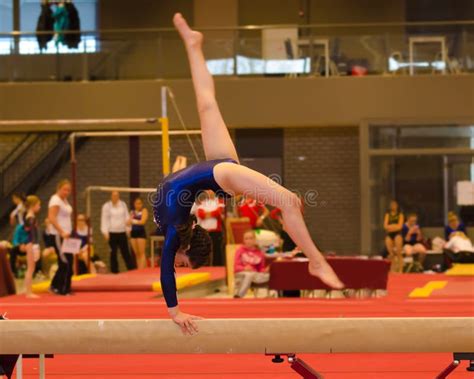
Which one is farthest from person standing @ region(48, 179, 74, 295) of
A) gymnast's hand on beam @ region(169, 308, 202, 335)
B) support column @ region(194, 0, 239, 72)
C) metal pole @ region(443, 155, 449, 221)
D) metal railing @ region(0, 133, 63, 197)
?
support column @ region(194, 0, 239, 72)

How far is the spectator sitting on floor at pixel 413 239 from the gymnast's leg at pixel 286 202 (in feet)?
33.9

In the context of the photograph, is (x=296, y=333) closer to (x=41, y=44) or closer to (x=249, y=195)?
(x=249, y=195)

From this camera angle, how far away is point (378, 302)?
7.87 metres

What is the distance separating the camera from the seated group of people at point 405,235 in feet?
47.5

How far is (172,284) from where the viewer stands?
14.9 feet

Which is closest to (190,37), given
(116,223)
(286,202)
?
(286,202)

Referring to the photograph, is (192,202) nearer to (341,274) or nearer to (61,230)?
(341,274)

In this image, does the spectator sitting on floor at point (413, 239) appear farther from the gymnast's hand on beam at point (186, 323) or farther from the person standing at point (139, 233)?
the gymnast's hand on beam at point (186, 323)

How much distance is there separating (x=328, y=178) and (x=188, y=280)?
22.3ft

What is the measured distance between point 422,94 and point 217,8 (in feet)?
16.3

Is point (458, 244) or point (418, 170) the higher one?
point (418, 170)

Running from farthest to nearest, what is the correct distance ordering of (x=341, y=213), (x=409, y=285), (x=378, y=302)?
(x=341, y=213) → (x=409, y=285) → (x=378, y=302)

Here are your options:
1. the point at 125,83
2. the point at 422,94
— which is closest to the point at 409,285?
the point at 422,94

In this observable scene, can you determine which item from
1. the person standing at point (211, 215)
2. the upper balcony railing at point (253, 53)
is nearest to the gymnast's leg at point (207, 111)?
the person standing at point (211, 215)
